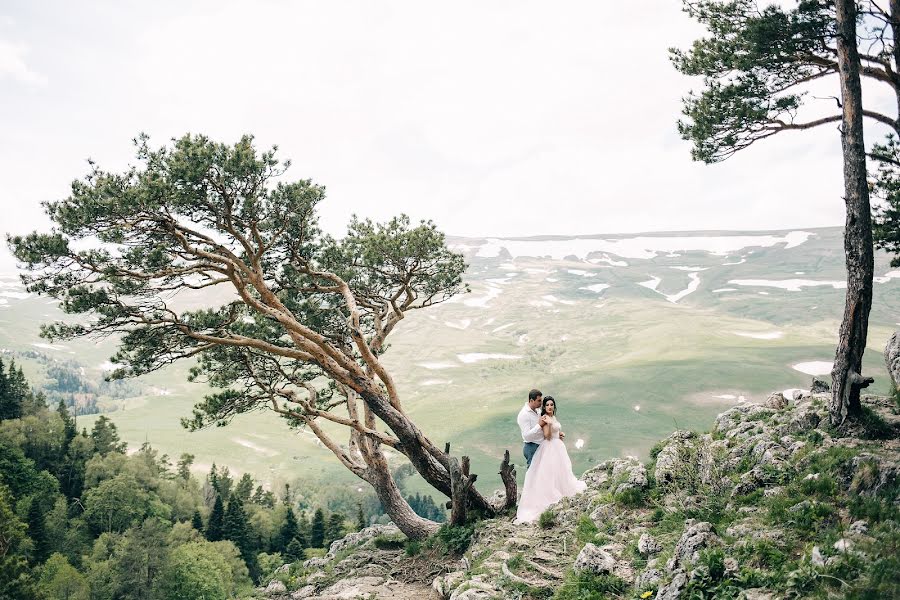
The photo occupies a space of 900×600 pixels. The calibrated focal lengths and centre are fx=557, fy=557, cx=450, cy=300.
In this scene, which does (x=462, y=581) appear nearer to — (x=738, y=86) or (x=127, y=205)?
(x=127, y=205)

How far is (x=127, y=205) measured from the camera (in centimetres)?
1232

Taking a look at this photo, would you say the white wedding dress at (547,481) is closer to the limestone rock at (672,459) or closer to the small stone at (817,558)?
the limestone rock at (672,459)

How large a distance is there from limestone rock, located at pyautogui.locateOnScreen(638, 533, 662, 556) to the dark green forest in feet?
173

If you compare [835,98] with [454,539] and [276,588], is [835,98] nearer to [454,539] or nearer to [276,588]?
[454,539]

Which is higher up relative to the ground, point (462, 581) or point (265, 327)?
point (265, 327)

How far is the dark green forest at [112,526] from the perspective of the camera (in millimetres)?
62594

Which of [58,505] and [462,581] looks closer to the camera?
[462,581]

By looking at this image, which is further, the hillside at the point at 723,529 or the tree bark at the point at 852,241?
the tree bark at the point at 852,241

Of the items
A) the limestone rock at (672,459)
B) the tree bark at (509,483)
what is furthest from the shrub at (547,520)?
the tree bark at (509,483)

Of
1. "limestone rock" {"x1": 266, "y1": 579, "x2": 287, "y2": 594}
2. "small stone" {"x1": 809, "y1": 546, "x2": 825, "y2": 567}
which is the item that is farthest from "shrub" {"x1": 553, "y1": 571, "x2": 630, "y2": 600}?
"limestone rock" {"x1": 266, "y1": 579, "x2": 287, "y2": 594}

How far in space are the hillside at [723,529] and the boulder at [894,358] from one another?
102 cm

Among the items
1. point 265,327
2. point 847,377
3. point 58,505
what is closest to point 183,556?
point 58,505

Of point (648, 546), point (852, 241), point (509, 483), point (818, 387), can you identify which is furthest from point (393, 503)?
point (852, 241)

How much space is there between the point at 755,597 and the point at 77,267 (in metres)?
15.0
